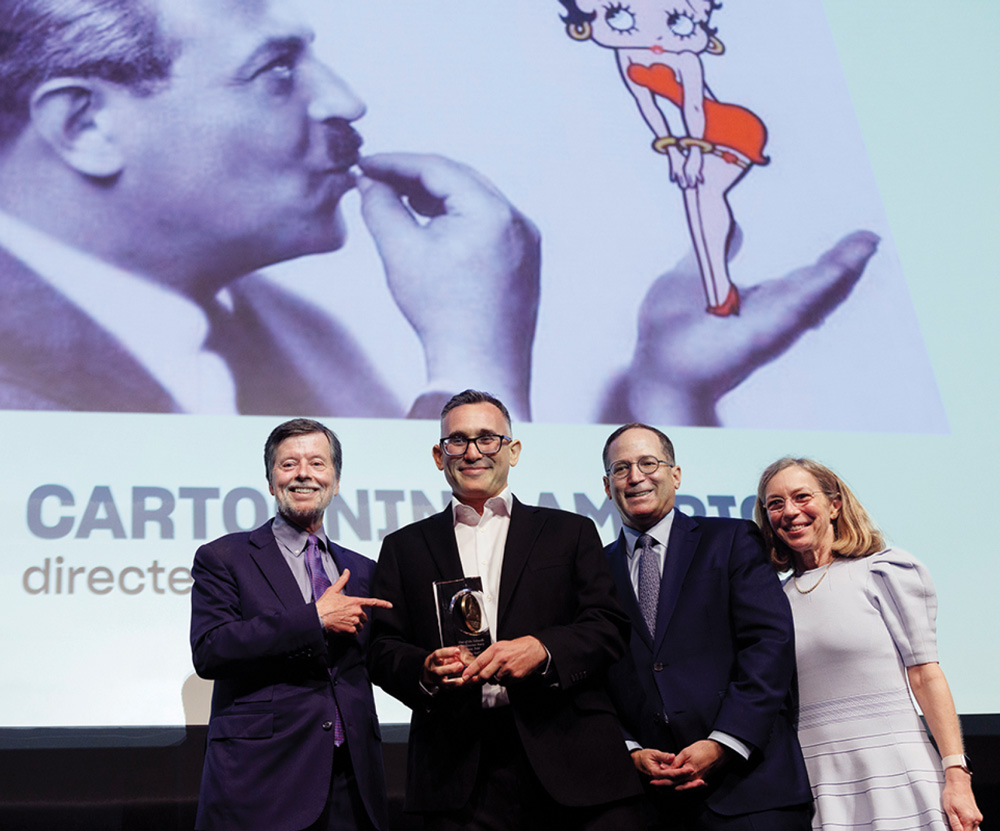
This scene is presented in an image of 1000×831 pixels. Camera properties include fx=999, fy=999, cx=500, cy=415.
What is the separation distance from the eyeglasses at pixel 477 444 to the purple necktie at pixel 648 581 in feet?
1.59

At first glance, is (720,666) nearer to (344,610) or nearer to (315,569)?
(344,610)

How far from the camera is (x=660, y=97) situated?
390 cm

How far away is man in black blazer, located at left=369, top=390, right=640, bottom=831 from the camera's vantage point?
6.17 ft

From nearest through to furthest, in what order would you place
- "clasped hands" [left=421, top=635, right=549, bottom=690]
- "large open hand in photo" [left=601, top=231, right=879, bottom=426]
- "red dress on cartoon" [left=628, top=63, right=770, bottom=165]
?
1. "clasped hands" [left=421, top=635, right=549, bottom=690]
2. "large open hand in photo" [left=601, top=231, right=879, bottom=426]
3. "red dress on cartoon" [left=628, top=63, right=770, bottom=165]

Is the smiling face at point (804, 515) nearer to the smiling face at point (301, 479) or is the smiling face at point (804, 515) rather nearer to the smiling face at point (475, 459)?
the smiling face at point (475, 459)

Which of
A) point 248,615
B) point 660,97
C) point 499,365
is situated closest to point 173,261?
point 499,365

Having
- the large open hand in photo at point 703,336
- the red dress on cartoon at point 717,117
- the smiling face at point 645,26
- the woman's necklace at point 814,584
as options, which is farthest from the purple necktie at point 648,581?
the smiling face at point 645,26

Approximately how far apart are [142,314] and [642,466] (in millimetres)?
1652

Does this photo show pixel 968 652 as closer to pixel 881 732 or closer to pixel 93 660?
pixel 881 732

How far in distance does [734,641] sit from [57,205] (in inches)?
94.7

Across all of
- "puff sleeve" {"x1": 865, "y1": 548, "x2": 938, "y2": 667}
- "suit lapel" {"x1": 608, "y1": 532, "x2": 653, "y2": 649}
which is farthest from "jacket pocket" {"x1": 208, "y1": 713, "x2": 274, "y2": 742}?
"puff sleeve" {"x1": 865, "y1": 548, "x2": 938, "y2": 667}

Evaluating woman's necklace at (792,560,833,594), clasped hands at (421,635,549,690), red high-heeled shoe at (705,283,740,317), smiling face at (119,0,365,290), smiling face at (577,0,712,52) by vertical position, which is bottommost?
clasped hands at (421,635,549,690)

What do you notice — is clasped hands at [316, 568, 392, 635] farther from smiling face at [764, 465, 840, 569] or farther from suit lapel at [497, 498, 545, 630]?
smiling face at [764, 465, 840, 569]

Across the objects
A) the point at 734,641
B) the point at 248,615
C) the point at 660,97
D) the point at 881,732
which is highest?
the point at 660,97
